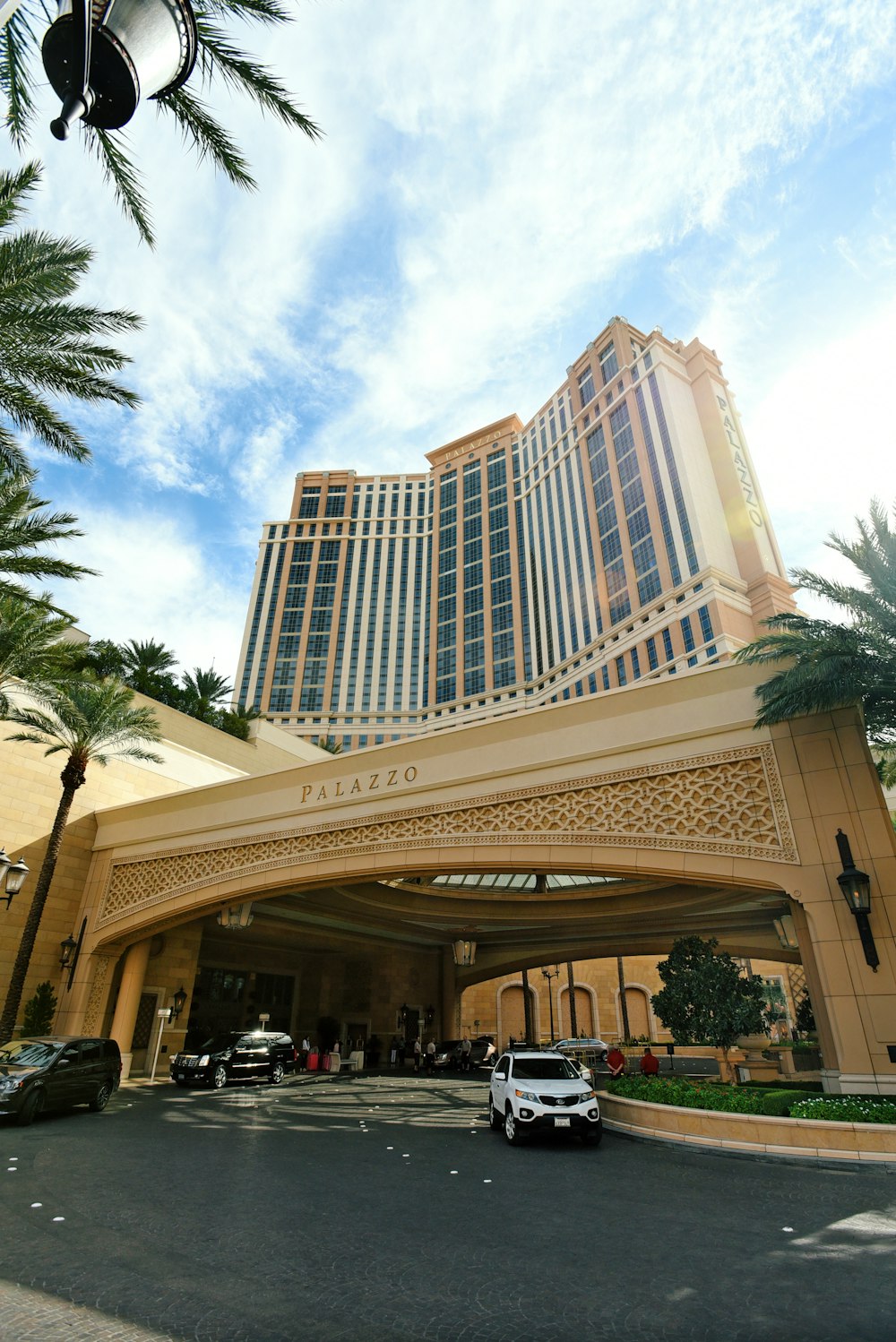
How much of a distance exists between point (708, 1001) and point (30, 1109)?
41.4ft

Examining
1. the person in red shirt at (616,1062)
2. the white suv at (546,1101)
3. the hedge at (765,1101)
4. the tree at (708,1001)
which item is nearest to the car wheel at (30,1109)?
the white suv at (546,1101)

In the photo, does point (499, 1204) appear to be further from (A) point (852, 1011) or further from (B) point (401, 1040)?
(B) point (401, 1040)

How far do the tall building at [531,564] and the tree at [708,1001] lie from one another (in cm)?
5414

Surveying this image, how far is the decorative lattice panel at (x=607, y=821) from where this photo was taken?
41.4 ft

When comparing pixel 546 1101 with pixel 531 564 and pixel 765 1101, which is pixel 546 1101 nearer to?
pixel 765 1101

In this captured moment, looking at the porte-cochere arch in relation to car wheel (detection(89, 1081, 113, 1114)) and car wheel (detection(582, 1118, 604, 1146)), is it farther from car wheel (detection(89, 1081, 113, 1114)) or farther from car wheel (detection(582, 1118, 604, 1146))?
car wheel (detection(89, 1081, 113, 1114))

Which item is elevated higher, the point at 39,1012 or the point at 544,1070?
the point at 39,1012

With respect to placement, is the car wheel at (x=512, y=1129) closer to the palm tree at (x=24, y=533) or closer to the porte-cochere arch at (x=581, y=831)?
the porte-cochere arch at (x=581, y=831)

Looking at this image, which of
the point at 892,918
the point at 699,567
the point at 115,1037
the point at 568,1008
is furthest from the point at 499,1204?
the point at 699,567

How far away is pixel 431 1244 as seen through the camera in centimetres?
589

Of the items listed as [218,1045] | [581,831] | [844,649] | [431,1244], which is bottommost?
[431,1244]

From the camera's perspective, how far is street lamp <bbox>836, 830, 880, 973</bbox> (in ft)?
35.4

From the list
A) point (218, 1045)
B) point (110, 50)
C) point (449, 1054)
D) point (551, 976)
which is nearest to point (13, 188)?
point (110, 50)

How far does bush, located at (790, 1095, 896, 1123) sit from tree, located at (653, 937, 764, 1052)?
363 centimetres
